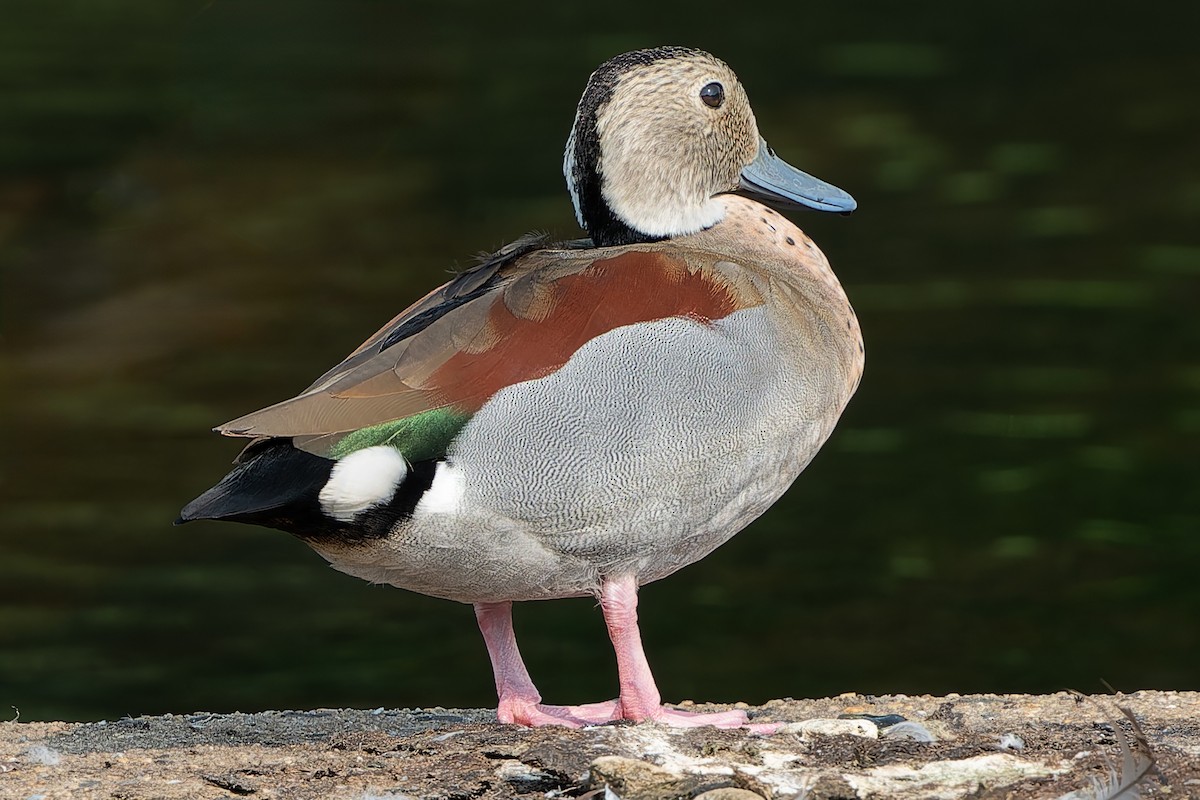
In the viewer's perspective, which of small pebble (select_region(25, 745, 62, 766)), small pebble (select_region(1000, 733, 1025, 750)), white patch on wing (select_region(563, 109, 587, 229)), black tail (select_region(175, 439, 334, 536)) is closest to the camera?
small pebble (select_region(1000, 733, 1025, 750))

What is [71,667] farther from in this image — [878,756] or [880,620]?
→ [878,756]

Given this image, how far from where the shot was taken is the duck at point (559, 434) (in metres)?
5.25

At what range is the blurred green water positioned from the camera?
32.3ft

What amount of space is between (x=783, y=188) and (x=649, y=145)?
2.25 ft

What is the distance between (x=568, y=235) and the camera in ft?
49.7

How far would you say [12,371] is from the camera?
13.9m

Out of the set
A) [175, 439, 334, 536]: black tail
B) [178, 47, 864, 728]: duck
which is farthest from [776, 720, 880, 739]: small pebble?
[175, 439, 334, 536]: black tail

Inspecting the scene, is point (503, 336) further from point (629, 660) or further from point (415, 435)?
point (629, 660)

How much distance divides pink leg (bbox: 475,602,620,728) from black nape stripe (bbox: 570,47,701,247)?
4.06 feet

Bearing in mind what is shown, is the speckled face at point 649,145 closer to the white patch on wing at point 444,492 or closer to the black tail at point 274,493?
the white patch on wing at point 444,492

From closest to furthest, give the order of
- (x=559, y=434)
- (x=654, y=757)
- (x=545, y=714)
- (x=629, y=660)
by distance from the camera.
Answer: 1. (x=654, y=757)
2. (x=559, y=434)
3. (x=629, y=660)
4. (x=545, y=714)

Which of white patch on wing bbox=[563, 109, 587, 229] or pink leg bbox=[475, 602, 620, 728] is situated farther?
white patch on wing bbox=[563, 109, 587, 229]

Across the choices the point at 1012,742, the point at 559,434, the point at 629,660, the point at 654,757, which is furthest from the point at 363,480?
the point at 1012,742

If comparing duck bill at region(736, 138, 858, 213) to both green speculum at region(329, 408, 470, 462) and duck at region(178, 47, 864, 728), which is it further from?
green speculum at region(329, 408, 470, 462)
